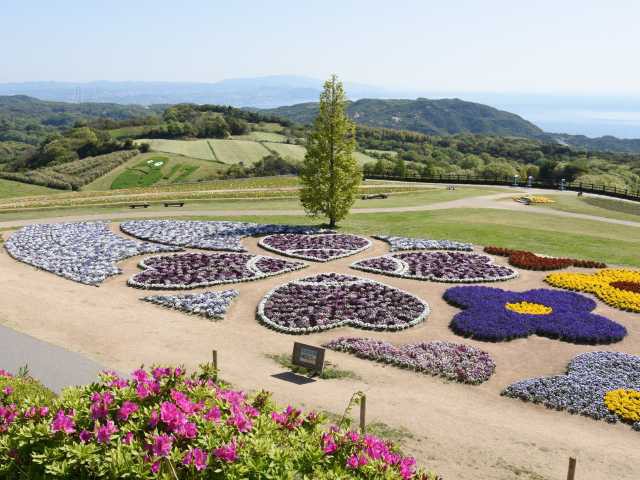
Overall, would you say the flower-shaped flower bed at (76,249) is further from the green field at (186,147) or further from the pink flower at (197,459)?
the green field at (186,147)

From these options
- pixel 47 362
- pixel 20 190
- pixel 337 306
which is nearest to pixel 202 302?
pixel 337 306

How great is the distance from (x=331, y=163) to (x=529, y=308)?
73.7 ft

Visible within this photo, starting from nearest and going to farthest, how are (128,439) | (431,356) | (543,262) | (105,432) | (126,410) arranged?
1. (128,439)
2. (105,432)
3. (126,410)
4. (431,356)
5. (543,262)

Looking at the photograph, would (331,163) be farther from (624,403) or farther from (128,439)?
(128,439)

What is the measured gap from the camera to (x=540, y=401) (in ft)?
57.5

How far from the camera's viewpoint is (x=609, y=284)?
3033 cm

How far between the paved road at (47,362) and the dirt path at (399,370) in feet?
2.21

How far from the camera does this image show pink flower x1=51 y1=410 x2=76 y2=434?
10438mm

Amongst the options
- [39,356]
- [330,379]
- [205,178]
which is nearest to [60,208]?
[39,356]

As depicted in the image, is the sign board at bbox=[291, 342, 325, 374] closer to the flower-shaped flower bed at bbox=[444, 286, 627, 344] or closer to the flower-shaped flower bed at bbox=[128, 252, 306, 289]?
the flower-shaped flower bed at bbox=[444, 286, 627, 344]

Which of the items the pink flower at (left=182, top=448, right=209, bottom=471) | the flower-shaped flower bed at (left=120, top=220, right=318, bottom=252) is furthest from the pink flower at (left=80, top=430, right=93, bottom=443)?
the flower-shaped flower bed at (left=120, top=220, right=318, bottom=252)

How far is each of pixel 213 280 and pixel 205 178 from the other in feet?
322

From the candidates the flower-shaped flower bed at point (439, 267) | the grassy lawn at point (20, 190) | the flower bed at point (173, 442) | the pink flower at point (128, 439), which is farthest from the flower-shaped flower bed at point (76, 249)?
the grassy lawn at point (20, 190)

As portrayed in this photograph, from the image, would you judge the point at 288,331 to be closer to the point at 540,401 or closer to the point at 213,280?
the point at 213,280
